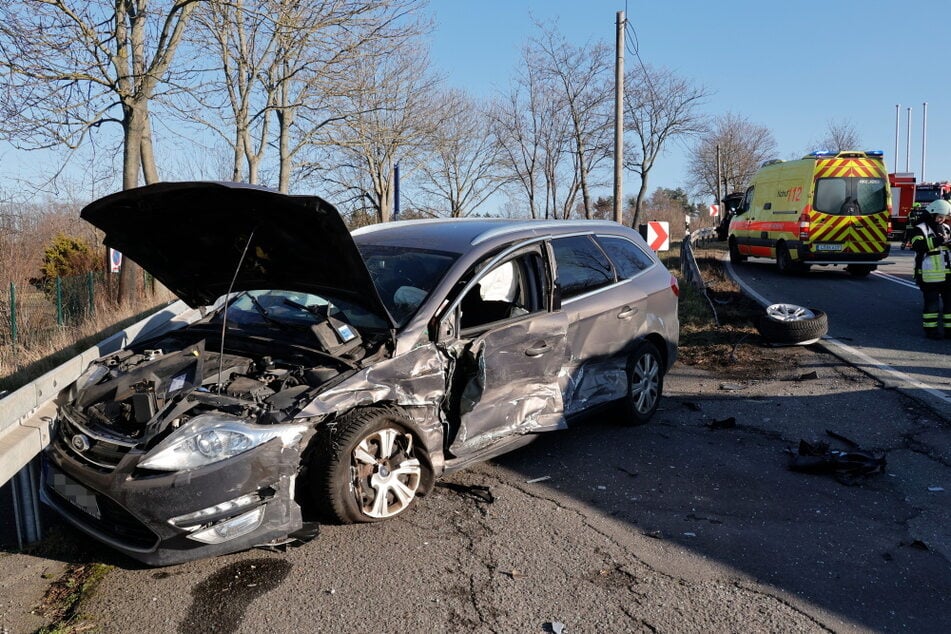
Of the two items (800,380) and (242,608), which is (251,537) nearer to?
Answer: (242,608)

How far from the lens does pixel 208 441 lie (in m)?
3.67

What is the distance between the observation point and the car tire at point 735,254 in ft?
70.3

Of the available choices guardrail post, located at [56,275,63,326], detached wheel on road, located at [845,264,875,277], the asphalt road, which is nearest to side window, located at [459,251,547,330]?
the asphalt road

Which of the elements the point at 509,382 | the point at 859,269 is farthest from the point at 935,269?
the point at 859,269

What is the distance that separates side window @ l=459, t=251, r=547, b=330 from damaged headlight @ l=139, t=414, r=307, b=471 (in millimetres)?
1663

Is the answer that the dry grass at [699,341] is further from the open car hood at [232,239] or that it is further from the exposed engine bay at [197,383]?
the exposed engine bay at [197,383]

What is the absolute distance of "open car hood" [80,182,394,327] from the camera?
4.23 m

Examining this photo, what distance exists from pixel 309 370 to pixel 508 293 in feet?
5.52

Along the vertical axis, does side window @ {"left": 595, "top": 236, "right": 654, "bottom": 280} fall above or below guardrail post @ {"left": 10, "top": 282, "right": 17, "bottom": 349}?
above

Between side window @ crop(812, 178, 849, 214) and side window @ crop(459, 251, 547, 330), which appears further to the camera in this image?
side window @ crop(812, 178, 849, 214)

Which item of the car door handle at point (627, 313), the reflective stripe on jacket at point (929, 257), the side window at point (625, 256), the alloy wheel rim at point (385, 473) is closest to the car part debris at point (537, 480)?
the alloy wheel rim at point (385, 473)

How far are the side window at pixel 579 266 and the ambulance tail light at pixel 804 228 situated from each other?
1239 centimetres

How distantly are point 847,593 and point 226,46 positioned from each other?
16471 millimetres

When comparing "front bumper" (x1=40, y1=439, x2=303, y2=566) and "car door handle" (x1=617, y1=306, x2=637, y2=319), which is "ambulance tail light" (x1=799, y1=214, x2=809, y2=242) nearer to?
"car door handle" (x1=617, y1=306, x2=637, y2=319)
